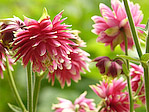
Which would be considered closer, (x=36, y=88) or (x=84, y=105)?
(x=36, y=88)

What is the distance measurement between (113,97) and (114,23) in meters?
0.27

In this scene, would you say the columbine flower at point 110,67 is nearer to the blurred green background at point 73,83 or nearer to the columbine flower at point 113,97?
the columbine flower at point 113,97

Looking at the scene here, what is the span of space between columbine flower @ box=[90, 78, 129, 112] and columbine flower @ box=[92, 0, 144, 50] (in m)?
0.15

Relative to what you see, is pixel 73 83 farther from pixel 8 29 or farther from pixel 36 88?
pixel 8 29

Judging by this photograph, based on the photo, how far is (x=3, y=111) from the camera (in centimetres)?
214

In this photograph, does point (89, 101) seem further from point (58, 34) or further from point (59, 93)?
point (59, 93)

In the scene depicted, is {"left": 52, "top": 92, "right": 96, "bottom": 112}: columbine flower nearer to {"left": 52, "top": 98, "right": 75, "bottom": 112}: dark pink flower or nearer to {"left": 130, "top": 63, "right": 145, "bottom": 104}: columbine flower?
{"left": 52, "top": 98, "right": 75, "bottom": 112}: dark pink flower

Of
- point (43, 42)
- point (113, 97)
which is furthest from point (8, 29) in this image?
point (113, 97)

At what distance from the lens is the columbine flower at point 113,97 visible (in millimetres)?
989

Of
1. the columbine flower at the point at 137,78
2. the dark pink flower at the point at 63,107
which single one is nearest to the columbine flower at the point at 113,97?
the columbine flower at the point at 137,78

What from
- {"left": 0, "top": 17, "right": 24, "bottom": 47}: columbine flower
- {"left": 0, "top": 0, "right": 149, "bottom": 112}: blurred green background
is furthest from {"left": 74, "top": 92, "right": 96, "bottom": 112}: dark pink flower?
{"left": 0, "top": 0, "right": 149, "bottom": 112}: blurred green background

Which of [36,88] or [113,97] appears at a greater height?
[36,88]

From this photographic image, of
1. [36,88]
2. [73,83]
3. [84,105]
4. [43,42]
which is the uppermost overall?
[43,42]

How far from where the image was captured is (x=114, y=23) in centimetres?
98
